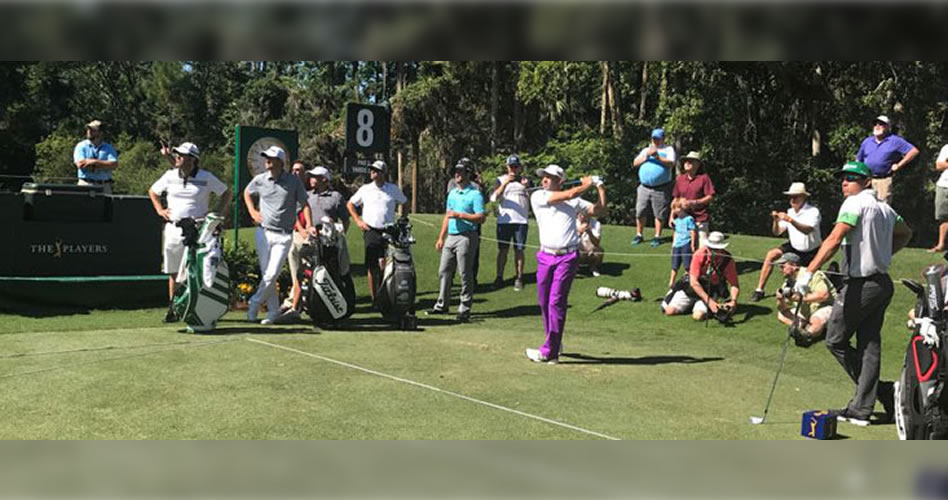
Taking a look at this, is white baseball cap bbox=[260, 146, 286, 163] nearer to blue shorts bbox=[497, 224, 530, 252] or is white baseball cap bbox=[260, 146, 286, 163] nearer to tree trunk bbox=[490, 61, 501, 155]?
blue shorts bbox=[497, 224, 530, 252]

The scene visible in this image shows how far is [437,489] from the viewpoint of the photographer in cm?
351

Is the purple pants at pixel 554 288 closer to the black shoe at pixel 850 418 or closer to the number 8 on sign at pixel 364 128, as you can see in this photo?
the black shoe at pixel 850 418

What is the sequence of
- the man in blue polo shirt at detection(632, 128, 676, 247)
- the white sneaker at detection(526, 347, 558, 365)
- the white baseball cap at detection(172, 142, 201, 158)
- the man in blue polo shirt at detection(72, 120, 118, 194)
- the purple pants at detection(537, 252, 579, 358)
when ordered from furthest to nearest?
the man in blue polo shirt at detection(632, 128, 676, 247)
the man in blue polo shirt at detection(72, 120, 118, 194)
the white baseball cap at detection(172, 142, 201, 158)
the white sneaker at detection(526, 347, 558, 365)
the purple pants at detection(537, 252, 579, 358)

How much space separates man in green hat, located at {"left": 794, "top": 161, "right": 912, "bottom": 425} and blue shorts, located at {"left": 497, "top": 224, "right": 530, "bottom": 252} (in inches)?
264

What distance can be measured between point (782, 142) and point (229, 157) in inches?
946

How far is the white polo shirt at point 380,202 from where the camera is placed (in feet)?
34.5

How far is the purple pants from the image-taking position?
7.42 m

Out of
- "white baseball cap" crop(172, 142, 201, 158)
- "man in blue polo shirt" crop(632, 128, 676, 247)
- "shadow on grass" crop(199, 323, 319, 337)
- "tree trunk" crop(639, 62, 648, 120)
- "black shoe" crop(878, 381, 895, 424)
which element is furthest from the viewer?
"tree trunk" crop(639, 62, 648, 120)

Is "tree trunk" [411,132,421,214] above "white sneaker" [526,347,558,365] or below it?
above

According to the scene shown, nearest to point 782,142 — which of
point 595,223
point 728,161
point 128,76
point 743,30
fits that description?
point 728,161

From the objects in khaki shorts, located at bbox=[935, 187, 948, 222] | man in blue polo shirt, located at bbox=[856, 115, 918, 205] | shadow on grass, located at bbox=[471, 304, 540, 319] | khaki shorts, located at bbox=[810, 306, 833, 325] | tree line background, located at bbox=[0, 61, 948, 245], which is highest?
tree line background, located at bbox=[0, 61, 948, 245]

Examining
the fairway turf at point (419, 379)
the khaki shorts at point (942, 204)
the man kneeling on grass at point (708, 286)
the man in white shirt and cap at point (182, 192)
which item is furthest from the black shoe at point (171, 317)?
the khaki shorts at point (942, 204)

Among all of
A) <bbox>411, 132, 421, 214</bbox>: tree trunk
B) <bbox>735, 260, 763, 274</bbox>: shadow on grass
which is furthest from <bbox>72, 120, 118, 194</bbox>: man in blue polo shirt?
<bbox>411, 132, 421, 214</bbox>: tree trunk

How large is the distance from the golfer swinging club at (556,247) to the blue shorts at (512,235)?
15.9ft
